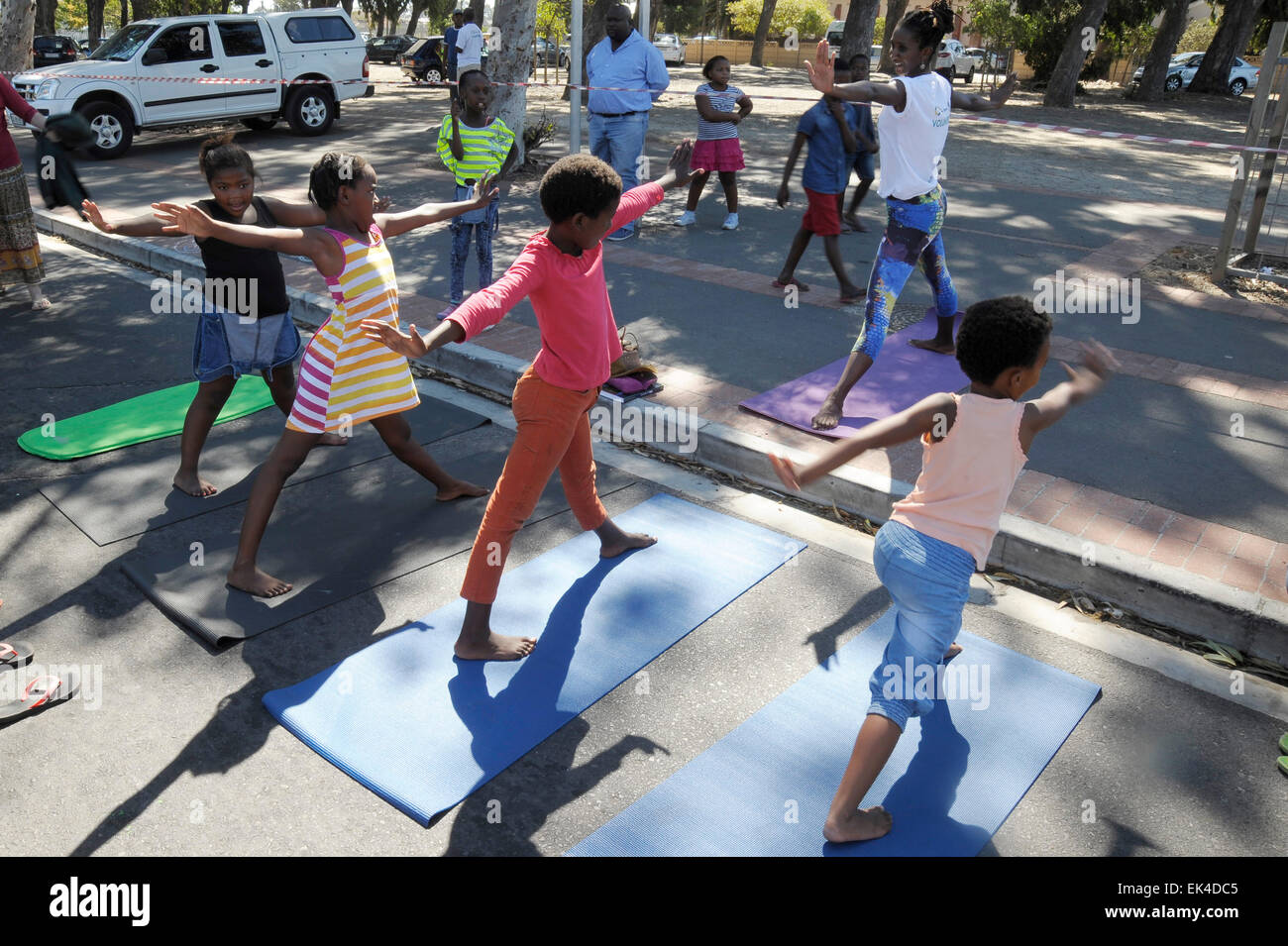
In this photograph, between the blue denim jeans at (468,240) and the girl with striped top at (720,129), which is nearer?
the blue denim jeans at (468,240)

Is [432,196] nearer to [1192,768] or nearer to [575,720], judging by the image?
[575,720]

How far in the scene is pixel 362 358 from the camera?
4.07 m

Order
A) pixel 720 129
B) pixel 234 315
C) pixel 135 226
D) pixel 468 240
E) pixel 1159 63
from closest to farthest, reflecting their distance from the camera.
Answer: pixel 135 226
pixel 234 315
pixel 468 240
pixel 720 129
pixel 1159 63

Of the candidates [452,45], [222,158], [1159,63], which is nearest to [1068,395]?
[222,158]

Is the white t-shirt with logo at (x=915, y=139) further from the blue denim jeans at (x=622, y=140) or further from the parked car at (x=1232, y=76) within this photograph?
the parked car at (x=1232, y=76)

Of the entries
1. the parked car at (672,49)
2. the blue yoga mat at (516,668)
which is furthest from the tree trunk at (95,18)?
the blue yoga mat at (516,668)

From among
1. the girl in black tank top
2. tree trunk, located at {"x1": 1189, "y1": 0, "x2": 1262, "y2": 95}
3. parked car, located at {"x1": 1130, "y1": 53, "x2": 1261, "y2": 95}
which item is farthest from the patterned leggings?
tree trunk, located at {"x1": 1189, "y1": 0, "x2": 1262, "y2": 95}

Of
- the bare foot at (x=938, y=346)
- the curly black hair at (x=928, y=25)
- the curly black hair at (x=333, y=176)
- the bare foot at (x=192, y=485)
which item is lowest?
the bare foot at (x=192, y=485)

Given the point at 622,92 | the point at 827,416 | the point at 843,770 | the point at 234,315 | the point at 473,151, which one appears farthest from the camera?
the point at 622,92

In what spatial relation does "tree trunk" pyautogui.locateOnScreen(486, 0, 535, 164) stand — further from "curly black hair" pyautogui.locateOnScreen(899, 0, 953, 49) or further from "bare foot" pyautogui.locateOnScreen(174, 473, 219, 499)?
"bare foot" pyautogui.locateOnScreen(174, 473, 219, 499)

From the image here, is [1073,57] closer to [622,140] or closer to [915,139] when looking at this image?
[622,140]

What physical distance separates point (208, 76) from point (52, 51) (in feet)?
60.8

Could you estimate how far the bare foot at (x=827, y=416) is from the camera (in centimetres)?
541

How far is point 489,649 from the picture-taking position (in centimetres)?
363
